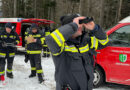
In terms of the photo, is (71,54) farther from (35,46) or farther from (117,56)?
(35,46)

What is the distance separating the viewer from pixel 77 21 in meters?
1.70

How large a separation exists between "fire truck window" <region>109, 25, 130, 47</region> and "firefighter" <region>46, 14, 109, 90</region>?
6.59ft

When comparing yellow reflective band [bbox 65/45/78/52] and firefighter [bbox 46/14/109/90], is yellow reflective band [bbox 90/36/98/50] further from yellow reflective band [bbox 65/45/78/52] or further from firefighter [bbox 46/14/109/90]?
yellow reflective band [bbox 65/45/78/52]

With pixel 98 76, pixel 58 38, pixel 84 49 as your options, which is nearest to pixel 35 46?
pixel 98 76

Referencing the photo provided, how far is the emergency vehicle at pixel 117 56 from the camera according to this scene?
370 centimetres

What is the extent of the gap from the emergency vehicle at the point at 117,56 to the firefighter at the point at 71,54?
1998 mm

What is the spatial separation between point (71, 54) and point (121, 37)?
2.49m

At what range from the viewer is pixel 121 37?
3.83 meters

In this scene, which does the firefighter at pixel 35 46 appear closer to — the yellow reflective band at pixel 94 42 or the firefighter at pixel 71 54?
the yellow reflective band at pixel 94 42

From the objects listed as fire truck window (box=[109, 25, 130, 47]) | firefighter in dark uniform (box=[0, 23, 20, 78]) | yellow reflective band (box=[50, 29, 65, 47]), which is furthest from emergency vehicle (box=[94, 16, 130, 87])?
firefighter in dark uniform (box=[0, 23, 20, 78])

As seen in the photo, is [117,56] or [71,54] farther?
[117,56]

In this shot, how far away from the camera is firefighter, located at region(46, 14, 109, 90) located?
64.4 inches

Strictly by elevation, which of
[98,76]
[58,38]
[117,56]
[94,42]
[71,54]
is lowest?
[98,76]

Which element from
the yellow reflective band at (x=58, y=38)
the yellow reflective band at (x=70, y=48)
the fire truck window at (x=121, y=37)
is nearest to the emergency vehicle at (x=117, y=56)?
the fire truck window at (x=121, y=37)
